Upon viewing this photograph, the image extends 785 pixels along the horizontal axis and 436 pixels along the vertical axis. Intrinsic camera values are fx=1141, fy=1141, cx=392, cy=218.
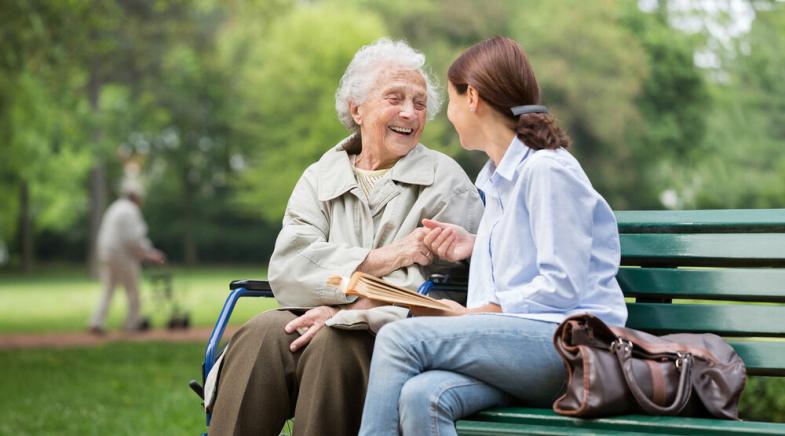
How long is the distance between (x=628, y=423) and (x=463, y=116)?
44.5 inches

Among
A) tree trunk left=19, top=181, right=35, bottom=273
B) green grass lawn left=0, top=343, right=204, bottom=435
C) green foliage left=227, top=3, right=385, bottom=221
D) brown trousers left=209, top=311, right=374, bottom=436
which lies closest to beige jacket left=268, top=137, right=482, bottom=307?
brown trousers left=209, top=311, right=374, bottom=436

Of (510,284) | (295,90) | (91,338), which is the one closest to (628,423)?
(510,284)

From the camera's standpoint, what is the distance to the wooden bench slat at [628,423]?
9.11ft

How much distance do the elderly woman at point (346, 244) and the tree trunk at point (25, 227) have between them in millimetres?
44085

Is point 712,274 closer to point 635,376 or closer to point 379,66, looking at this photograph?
point 635,376

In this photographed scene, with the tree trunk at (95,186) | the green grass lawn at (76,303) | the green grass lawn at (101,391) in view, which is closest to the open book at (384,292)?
the green grass lawn at (101,391)

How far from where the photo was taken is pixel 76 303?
80.9 feet

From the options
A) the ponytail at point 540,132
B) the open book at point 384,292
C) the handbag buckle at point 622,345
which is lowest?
the handbag buckle at point 622,345

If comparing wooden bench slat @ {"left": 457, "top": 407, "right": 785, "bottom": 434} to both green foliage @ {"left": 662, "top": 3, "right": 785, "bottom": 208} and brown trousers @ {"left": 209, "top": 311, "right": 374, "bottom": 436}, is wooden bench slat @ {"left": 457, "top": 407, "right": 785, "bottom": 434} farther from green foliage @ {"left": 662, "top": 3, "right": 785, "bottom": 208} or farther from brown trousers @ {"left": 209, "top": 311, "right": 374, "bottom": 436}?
green foliage @ {"left": 662, "top": 3, "right": 785, "bottom": 208}

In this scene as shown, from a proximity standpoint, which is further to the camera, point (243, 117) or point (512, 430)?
point (243, 117)

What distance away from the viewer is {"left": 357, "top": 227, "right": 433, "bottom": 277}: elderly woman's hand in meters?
3.92

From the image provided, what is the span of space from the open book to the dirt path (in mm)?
10178

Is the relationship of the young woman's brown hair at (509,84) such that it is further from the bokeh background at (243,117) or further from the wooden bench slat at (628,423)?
the bokeh background at (243,117)

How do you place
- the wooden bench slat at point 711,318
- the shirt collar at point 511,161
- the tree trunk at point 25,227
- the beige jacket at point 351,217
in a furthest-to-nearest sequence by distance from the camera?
1. the tree trunk at point 25,227
2. the beige jacket at point 351,217
3. the wooden bench slat at point 711,318
4. the shirt collar at point 511,161
